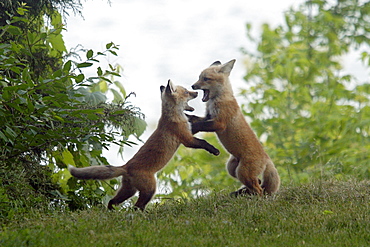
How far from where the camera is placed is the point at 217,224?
5.56m

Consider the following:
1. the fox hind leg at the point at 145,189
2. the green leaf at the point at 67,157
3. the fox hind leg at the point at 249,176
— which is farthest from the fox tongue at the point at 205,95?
the green leaf at the point at 67,157

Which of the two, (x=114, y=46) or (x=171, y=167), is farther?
(x=171, y=167)

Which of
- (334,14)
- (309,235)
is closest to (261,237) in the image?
(309,235)

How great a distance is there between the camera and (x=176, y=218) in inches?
236

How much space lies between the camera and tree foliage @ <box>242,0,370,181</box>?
15.4 metres

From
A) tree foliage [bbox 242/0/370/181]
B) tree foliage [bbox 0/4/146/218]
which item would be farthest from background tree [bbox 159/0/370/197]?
tree foliage [bbox 0/4/146/218]

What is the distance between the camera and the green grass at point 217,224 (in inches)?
197

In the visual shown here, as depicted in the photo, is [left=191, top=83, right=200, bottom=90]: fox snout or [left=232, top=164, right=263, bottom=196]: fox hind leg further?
[left=191, top=83, right=200, bottom=90]: fox snout

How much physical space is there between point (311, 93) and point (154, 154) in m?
14.2

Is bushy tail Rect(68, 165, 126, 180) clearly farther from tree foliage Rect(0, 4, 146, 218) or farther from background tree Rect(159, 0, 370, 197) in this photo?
background tree Rect(159, 0, 370, 197)

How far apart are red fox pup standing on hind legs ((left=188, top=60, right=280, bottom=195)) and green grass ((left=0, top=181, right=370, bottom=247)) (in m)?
0.33

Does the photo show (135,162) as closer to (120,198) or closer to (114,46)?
(120,198)

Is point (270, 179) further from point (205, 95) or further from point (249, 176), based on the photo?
point (205, 95)

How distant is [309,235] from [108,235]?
2.16m
